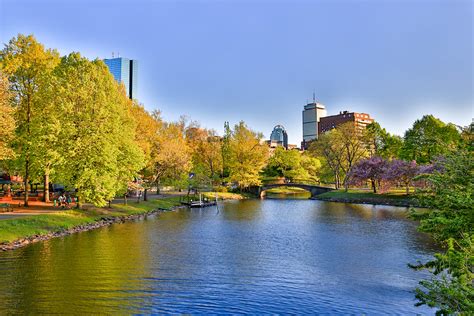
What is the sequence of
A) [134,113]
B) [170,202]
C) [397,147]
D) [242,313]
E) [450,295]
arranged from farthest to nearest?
[397,147] < [170,202] < [134,113] < [242,313] < [450,295]

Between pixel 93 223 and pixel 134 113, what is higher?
pixel 134 113

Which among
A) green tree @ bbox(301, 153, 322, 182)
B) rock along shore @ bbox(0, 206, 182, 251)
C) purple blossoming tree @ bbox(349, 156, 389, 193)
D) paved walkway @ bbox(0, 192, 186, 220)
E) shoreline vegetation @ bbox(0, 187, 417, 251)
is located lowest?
rock along shore @ bbox(0, 206, 182, 251)

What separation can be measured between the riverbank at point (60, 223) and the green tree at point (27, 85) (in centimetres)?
818

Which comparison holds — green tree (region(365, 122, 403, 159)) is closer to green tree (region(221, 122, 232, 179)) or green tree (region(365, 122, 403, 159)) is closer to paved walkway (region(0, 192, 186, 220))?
green tree (region(221, 122, 232, 179))

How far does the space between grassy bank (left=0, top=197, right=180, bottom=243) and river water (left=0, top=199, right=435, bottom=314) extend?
2.86 m

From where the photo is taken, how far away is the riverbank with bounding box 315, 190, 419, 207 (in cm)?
7666

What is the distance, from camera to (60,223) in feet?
132

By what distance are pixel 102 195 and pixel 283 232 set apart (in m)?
21.8

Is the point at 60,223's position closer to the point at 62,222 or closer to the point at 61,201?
the point at 62,222

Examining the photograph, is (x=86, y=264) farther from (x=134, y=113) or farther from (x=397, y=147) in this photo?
(x=397, y=147)

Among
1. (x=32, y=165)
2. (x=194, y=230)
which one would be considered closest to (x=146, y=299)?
(x=194, y=230)

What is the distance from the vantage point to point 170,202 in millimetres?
72250

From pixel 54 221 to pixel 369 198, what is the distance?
64701 millimetres

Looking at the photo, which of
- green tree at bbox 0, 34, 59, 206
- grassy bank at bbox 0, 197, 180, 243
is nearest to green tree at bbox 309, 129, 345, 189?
grassy bank at bbox 0, 197, 180, 243
